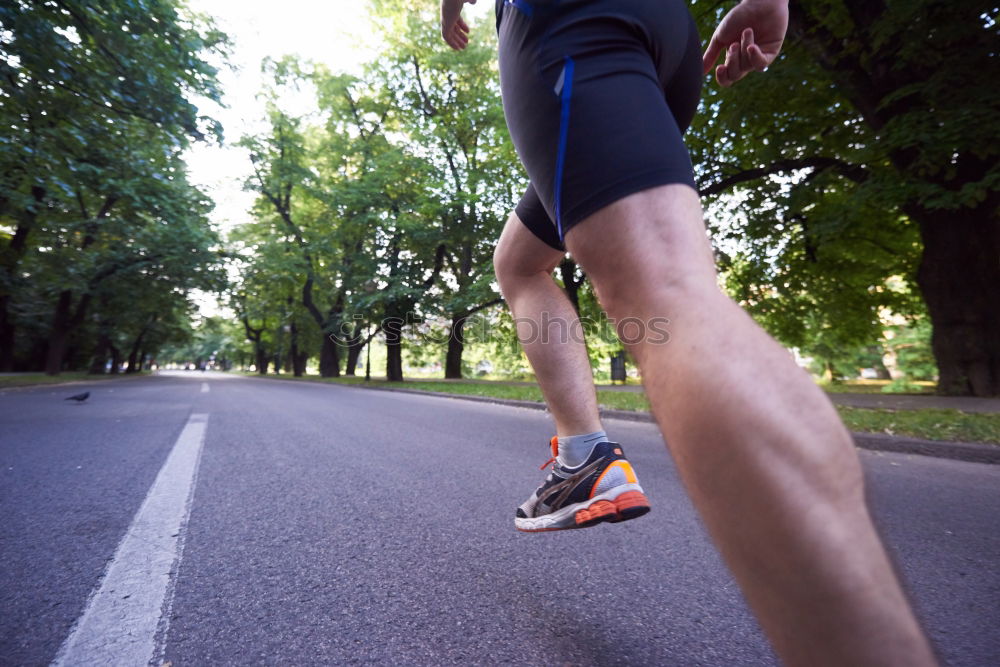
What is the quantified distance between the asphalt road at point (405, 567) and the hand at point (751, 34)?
3.28 feet

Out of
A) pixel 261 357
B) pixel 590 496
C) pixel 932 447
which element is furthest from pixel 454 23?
pixel 261 357

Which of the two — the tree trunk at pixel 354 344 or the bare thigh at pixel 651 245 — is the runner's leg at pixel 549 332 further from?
the tree trunk at pixel 354 344

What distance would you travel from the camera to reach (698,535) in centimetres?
197

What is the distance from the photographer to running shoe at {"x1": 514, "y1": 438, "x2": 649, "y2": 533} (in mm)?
1233

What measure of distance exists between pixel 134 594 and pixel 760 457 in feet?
5.44

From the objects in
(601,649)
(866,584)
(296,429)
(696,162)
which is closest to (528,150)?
(866,584)

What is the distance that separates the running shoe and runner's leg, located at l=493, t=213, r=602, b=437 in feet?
0.37

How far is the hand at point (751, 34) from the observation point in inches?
45.2

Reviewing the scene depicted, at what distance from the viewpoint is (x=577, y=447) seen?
54.9 inches

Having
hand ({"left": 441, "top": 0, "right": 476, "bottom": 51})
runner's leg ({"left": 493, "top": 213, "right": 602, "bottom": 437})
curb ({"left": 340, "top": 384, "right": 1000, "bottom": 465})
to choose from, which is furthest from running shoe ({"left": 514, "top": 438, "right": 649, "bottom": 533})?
curb ({"left": 340, "top": 384, "right": 1000, "bottom": 465})

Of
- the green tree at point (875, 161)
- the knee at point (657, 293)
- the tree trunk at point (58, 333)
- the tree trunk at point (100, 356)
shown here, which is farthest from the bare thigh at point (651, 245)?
the tree trunk at point (100, 356)

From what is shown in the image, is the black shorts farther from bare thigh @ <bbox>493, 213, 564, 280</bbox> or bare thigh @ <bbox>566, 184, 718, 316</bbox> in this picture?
bare thigh @ <bbox>493, 213, 564, 280</bbox>

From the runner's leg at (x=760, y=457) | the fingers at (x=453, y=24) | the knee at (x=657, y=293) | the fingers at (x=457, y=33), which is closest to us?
the runner's leg at (x=760, y=457)

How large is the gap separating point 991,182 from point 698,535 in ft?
22.4
